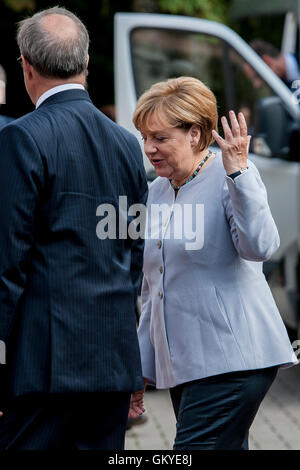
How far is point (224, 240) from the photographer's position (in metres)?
2.98

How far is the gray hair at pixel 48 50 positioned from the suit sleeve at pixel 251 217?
0.58 meters

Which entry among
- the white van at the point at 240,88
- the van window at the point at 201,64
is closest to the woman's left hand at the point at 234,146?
the white van at the point at 240,88

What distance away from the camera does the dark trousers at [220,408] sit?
296 centimetres

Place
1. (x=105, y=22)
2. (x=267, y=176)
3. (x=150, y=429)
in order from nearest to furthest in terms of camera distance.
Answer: (x=150, y=429)
(x=267, y=176)
(x=105, y=22)

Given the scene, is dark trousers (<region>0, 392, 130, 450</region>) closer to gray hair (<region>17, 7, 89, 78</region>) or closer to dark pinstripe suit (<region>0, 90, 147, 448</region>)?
dark pinstripe suit (<region>0, 90, 147, 448</region>)

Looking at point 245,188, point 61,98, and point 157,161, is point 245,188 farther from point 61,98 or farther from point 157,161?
point 61,98

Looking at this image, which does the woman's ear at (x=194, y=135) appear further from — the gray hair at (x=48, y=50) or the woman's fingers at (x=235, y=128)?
the gray hair at (x=48, y=50)

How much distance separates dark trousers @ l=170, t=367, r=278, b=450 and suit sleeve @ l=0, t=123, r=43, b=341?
743 mm

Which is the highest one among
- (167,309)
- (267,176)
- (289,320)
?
(167,309)

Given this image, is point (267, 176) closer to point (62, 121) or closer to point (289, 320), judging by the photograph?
point (289, 320)

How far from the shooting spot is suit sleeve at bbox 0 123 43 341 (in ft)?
8.24

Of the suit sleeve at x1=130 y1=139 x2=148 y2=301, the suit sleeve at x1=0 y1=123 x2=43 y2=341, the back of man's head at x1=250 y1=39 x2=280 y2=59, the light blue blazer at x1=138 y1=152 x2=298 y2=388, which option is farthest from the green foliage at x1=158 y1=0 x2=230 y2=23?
the suit sleeve at x1=0 y1=123 x2=43 y2=341

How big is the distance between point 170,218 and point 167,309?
31cm

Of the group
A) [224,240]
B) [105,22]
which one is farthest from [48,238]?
[105,22]
